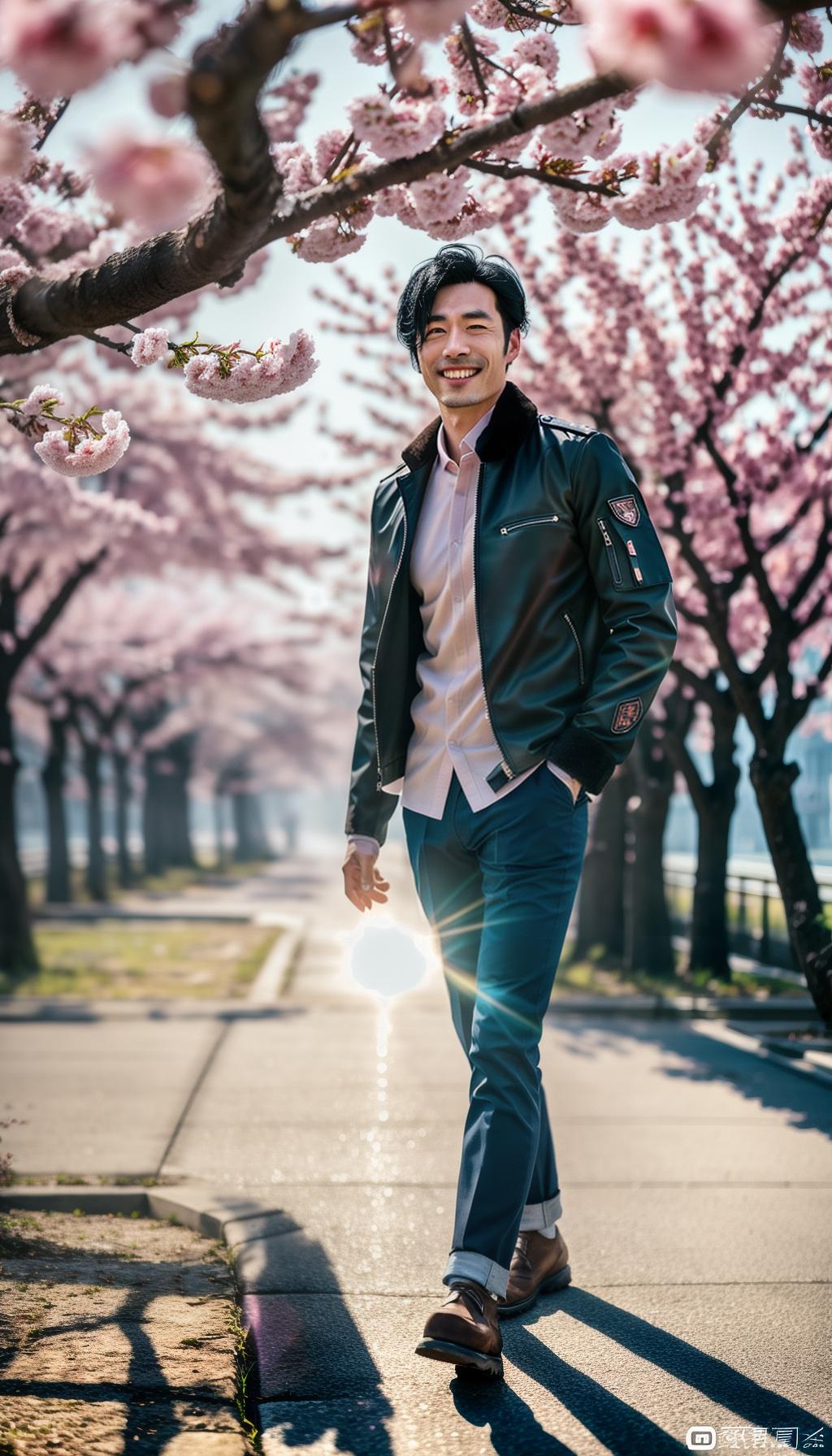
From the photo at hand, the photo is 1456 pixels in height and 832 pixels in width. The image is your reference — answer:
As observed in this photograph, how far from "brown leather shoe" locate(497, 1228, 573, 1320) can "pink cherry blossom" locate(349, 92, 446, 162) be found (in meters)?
2.41

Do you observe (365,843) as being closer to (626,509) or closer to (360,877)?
(360,877)

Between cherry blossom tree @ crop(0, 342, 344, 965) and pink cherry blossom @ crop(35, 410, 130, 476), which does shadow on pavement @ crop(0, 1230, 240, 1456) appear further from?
cherry blossom tree @ crop(0, 342, 344, 965)

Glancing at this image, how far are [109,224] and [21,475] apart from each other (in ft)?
23.3

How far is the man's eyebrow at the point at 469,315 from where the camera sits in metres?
3.20

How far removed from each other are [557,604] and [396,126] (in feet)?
3.48

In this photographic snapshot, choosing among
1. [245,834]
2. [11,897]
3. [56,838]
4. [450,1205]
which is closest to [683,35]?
[450,1205]

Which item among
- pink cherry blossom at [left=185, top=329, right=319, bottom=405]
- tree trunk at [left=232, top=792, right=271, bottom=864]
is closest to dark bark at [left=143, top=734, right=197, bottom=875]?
tree trunk at [left=232, top=792, right=271, bottom=864]

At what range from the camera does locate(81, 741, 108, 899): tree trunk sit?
24.6 metres

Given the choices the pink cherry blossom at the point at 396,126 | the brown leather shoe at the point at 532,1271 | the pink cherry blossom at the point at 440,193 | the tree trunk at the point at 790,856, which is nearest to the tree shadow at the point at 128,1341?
the brown leather shoe at the point at 532,1271

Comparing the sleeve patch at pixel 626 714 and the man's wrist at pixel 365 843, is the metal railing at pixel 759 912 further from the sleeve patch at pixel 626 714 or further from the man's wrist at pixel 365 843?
the sleeve patch at pixel 626 714

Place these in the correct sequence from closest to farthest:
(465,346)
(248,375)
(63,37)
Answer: (63,37), (465,346), (248,375)

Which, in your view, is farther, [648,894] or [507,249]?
[648,894]

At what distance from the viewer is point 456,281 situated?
324 centimetres

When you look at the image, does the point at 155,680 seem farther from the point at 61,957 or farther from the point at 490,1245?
the point at 490,1245
